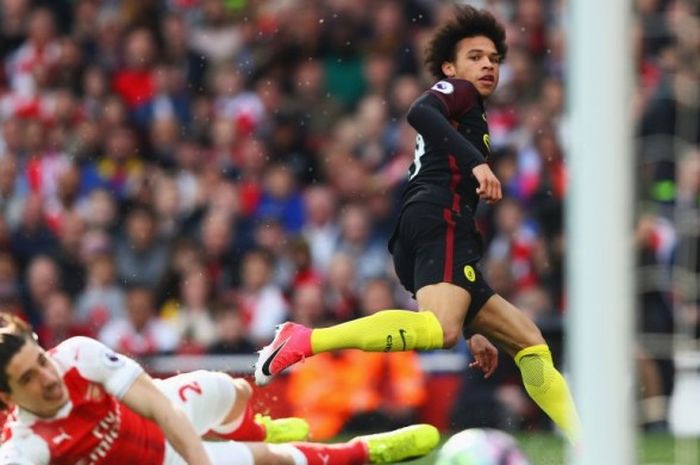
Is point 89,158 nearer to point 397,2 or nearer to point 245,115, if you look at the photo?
point 245,115

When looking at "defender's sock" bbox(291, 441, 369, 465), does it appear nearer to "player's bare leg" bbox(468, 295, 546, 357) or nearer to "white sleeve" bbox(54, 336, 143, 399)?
"player's bare leg" bbox(468, 295, 546, 357)

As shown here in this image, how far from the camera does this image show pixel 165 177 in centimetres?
1223

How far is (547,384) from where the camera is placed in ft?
21.0

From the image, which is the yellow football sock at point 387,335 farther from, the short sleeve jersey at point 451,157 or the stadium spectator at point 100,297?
the stadium spectator at point 100,297

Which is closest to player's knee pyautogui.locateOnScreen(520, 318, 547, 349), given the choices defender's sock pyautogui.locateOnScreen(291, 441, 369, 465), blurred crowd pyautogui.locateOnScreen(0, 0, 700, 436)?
defender's sock pyautogui.locateOnScreen(291, 441, 369, 465)

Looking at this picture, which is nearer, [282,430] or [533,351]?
[533,351]

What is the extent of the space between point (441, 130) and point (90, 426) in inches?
67.3

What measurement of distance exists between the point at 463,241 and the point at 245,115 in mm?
6359

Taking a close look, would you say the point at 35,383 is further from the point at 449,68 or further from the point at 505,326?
the point at 449,68

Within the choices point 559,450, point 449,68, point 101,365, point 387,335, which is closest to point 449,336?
point 387,335

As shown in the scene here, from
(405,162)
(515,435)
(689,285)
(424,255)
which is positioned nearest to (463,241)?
(424,255)

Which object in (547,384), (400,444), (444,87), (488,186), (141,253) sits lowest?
(141,253)

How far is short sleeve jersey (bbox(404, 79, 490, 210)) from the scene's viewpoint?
6.30 m

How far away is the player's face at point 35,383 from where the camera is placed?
5648mm
